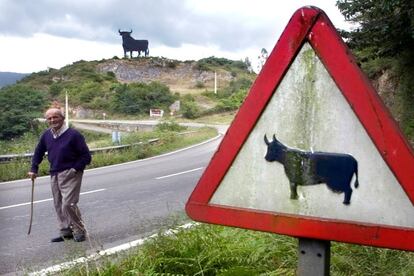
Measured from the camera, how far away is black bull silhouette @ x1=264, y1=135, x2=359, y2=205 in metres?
1.59

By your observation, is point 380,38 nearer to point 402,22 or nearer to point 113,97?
point 402,22

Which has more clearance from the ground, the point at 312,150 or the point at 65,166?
the point at 312,150

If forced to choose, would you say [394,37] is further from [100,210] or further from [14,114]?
[14,114]

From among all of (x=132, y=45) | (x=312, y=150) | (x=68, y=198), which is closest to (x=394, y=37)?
(x=68, y=198)

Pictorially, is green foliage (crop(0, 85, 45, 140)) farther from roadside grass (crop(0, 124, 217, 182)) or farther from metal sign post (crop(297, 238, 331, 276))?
metal sign post (crop(297, 238, 331, 276))

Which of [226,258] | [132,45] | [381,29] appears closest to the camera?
[226,258]

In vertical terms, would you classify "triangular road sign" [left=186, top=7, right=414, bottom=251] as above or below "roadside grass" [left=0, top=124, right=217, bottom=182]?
above

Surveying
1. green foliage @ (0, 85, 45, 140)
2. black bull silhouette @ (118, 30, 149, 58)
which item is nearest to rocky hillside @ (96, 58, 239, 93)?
black bull silhouette @ (118, 30, 149, 58)

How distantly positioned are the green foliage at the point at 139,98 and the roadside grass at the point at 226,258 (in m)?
54.3

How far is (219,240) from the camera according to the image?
384cm

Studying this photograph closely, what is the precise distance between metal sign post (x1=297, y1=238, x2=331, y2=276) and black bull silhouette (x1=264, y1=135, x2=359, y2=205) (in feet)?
0.55

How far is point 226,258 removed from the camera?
348 centimetres

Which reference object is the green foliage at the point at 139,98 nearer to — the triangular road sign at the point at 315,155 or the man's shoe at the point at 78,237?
the man's shoe at the point at 78,237

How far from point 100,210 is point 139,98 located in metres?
51.4
